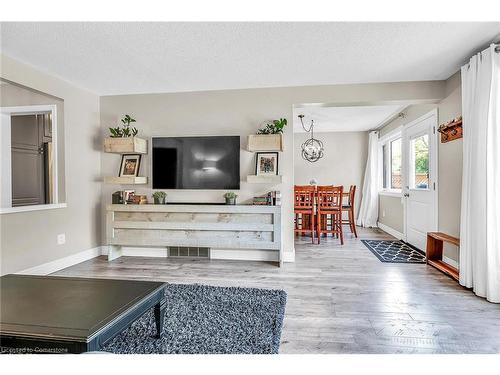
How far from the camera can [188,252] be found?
→ 414cm

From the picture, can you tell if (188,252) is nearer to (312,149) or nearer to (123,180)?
(123,180)

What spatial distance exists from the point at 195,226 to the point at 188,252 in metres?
0.53

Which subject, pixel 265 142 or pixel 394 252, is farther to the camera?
pixel 394 252

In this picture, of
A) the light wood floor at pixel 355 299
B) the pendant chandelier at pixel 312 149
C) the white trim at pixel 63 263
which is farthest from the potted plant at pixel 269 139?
the pendant chandelier at pixel 312 149

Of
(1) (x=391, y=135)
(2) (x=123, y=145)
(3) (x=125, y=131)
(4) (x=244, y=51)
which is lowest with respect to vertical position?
(2) (x=123, y=145)

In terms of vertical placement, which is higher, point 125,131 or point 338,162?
point 125,131

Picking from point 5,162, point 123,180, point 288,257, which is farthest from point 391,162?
point 5,162

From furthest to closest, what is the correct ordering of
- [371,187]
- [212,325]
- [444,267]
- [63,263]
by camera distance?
[371,187] → [63,263] → [444,267] → [212,325]

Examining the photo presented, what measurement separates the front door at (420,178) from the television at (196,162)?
2.69 meters

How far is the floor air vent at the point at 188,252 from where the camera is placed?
4.12m

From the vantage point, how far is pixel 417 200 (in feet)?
15.2

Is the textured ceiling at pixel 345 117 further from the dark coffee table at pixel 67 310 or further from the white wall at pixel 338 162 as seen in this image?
the dark coffee table at pixel 67 310

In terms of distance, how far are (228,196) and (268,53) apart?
1.82 metres
